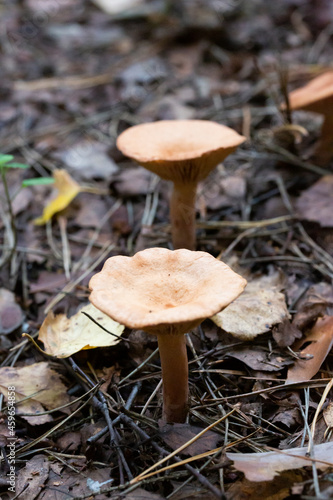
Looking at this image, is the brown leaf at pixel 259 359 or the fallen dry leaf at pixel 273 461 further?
the brown leaf at pixel 259 359

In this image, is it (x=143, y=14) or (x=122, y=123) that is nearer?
(x=122, y=123)

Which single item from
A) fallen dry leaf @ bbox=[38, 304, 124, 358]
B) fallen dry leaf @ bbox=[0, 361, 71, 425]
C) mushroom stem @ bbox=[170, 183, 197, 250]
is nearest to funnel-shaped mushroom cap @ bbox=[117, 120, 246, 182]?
mushroom stem @ bbox=[170, 183, 197, 250]

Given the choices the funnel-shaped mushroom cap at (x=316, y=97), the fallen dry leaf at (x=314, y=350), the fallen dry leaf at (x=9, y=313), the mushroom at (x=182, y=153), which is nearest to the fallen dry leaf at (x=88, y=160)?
the mushroom at (x=182, y=153)

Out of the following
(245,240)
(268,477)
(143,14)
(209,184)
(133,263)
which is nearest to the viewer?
(268,477)

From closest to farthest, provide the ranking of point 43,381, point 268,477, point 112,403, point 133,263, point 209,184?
point 268,477 < point 133,263 < point 112,403 < point 43,381 < point 209,184

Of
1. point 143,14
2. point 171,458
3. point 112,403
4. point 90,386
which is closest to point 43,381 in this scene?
point 90,386

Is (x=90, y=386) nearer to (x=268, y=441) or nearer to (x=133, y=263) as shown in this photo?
(x=133, y=263)

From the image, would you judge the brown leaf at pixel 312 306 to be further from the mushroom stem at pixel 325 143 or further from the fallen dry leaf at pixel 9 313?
the fallen dry leaf at pixel 9 313

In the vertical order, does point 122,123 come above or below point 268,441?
above
